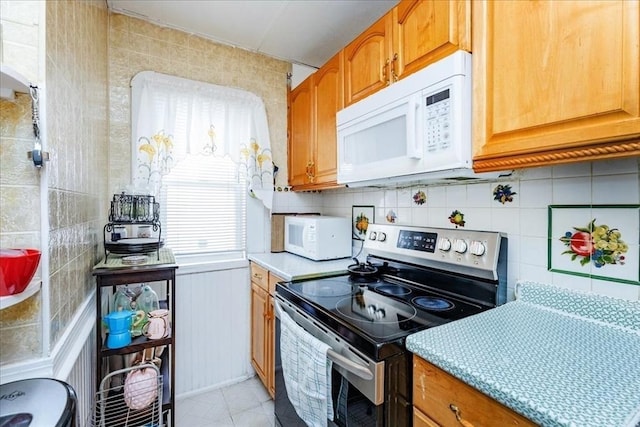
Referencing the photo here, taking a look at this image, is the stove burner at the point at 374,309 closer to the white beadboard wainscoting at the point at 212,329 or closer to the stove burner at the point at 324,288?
the stove burner at the point at 324,288

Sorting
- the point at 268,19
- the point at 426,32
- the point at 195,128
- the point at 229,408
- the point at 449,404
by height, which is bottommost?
the point at 229,408

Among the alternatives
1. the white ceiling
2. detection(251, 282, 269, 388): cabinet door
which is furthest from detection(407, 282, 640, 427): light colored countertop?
the white ceiling

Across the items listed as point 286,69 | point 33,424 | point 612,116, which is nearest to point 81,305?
point 33,424

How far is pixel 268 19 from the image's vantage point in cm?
186

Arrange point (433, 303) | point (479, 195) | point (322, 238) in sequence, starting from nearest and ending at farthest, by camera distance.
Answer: point (433, 303) → point (479, 195) → point (322, 238)

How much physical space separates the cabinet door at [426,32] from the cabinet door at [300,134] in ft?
2.80

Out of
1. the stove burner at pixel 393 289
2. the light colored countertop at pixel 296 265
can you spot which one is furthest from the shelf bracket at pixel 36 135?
the stove burner at pixel 393 289

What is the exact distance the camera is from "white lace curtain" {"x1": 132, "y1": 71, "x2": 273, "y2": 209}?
187 cm

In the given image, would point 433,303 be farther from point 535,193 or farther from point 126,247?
point 126,247

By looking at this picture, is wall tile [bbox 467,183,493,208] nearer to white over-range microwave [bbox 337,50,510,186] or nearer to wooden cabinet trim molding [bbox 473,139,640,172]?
white over-range microwave [bbox 337,50,510,186]

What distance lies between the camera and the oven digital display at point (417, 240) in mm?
1462

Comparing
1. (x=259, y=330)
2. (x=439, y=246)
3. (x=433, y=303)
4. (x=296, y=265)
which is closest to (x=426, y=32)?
(x=439, y=246)

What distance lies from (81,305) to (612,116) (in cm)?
186

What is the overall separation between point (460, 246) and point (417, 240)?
25cm
